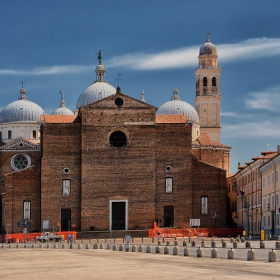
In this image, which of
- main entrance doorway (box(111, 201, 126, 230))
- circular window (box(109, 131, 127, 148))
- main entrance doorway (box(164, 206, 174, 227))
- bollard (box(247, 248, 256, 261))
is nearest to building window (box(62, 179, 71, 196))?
main entrance doorway (box(111, 201, 126, 230))

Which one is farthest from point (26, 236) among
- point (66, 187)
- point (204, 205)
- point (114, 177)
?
point (204, 205)

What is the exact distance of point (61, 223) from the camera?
88.0m

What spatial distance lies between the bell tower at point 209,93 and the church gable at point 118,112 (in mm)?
39324

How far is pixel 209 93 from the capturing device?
422 ft

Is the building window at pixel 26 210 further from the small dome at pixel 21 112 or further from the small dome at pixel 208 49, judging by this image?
the small dome at pixel 208 49

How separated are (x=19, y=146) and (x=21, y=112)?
1500 cm

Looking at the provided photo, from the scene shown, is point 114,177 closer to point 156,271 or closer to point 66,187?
point 66,187

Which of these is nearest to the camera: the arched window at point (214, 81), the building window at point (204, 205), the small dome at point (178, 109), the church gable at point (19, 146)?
the building window at point (204, 205)

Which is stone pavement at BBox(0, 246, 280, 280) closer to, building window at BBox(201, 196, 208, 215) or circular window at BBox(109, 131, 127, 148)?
building window at BBox(201, 196, 208, 215)

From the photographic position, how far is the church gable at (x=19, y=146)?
102625 mm

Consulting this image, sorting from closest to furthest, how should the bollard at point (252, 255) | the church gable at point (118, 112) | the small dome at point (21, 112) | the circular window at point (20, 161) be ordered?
the bollard at point (252, 255) < the church gable at point (118, 112) < the circular window at point (20, 161) < the small dome at point (21, 112)

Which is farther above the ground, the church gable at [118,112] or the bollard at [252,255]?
the church gable at [118,112]

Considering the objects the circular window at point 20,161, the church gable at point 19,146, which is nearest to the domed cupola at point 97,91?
the church gable at point 19,146

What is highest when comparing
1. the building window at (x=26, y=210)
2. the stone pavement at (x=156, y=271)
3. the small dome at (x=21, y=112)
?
the small dome at (x=21, y=112)
